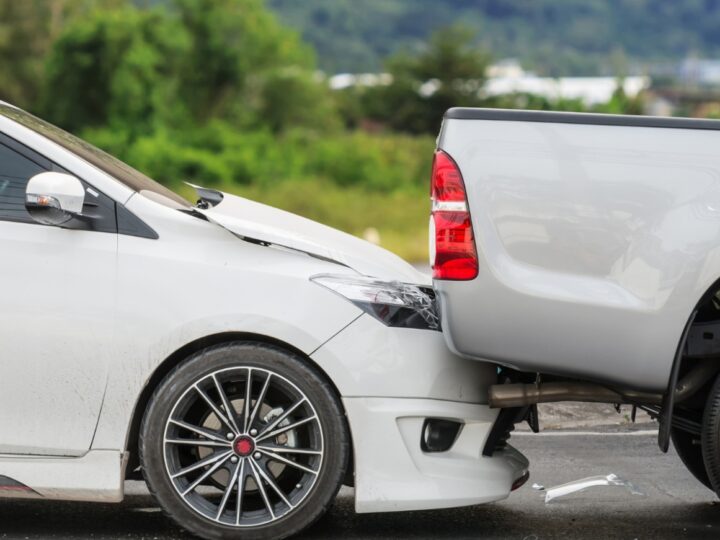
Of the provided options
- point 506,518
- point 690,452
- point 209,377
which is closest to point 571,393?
point 506,518

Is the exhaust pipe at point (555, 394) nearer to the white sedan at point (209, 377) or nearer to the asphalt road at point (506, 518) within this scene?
the white sedan at point (209, 377)

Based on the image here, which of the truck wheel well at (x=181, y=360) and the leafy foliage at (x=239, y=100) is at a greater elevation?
the leafy foliage at (x=239, y=100)

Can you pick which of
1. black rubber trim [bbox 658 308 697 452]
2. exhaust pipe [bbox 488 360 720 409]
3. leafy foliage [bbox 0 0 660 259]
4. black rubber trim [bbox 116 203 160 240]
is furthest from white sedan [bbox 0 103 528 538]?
leafy foliage [bbox 0 0 660 259]

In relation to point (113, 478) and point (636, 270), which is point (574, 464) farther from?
point (113, 478)

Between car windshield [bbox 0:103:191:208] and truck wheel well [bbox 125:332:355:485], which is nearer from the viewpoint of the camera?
truck wheel well [bbox 125:332:355:485]

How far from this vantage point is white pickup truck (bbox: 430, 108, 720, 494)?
4473 millimetres

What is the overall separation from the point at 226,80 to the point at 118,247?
238ft

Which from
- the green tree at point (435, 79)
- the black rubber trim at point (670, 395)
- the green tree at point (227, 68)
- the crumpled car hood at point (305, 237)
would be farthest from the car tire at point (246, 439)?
the green tree at point (435, 79)

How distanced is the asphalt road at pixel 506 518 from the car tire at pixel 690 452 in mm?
99

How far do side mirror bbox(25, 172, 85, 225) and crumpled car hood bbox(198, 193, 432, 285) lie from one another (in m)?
0.49

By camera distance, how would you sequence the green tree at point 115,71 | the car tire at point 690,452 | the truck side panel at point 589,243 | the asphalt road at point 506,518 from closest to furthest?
the truck side panel at point 589,243, the asphalt road at point 506,518, the car tire at point 690,452, the green tree at point 115,71

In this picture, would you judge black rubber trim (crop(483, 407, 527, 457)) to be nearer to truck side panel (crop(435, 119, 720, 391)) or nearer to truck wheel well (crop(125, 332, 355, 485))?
truck side panel (crop(435, 119, 720, 391))

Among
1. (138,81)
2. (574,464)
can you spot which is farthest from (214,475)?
(138,81)

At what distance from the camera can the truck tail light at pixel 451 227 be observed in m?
4.58
